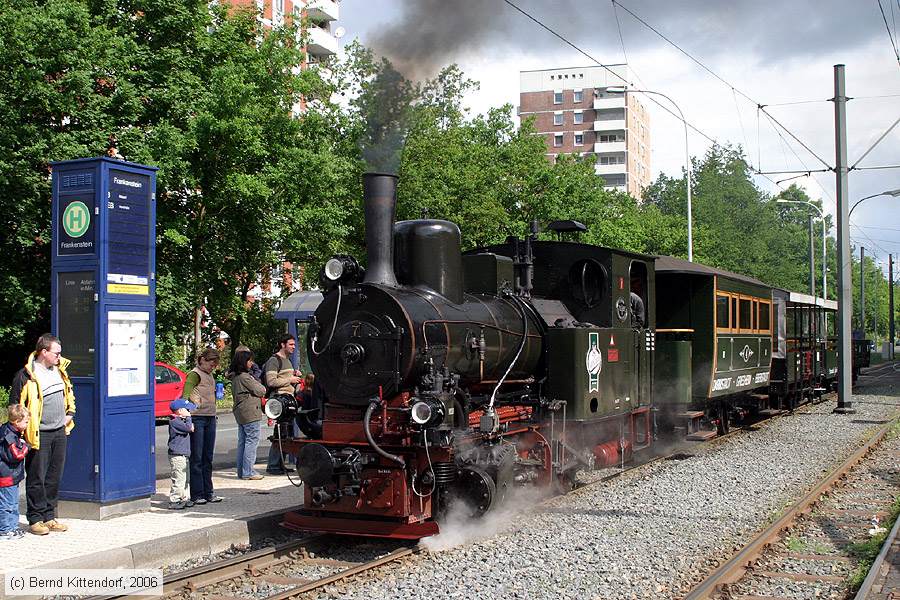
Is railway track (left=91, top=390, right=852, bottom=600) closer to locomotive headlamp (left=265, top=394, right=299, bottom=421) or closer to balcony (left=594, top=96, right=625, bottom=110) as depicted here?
locomotive headlamp (left=265, top=394, right=299, bottom=421)

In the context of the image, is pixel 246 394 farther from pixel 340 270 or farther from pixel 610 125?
pixel 610 125

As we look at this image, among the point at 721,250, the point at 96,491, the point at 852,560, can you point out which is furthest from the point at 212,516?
the point at 721,250

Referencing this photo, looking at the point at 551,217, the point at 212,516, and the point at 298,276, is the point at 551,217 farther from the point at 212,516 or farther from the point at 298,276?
the point at 212,516

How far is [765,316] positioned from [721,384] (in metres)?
4.44

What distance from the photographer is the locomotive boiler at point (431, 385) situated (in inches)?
311

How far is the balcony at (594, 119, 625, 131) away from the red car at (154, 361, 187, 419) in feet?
236

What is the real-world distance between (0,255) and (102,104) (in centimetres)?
407

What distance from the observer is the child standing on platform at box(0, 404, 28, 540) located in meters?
7.63

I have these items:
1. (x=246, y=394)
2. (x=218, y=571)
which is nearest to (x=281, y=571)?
(x=218, y=571)

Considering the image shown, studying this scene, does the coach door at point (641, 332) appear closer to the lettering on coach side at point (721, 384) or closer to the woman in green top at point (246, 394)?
the lettering on coach side at point (721, 384)

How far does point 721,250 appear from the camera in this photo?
49750mm

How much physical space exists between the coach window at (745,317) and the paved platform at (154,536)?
10406 mm

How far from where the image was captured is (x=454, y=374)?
8297 mm

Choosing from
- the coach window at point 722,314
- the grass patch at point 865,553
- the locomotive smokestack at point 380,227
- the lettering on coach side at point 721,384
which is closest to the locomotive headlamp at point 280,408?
the locomotive smokestack at point 380,227
